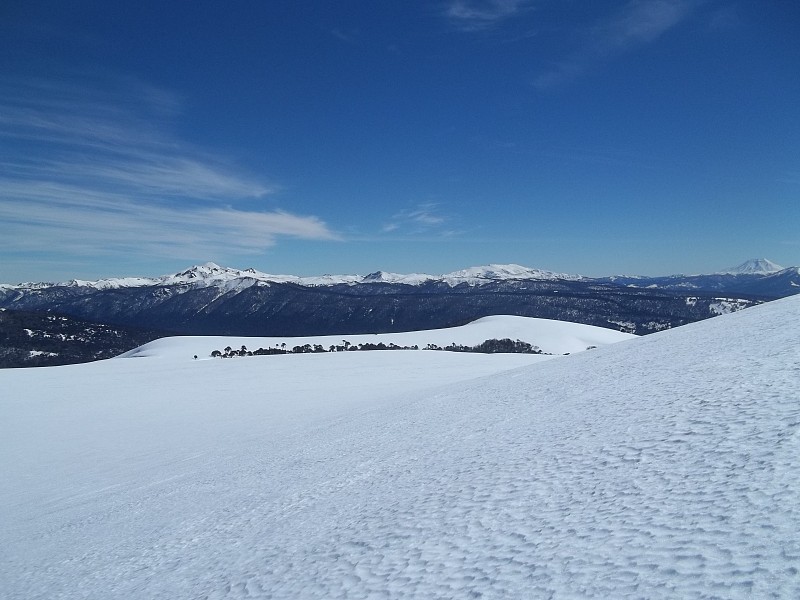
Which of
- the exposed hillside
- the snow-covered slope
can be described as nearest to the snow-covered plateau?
the snow-covered slope

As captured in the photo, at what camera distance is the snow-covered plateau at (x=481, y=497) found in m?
3.51

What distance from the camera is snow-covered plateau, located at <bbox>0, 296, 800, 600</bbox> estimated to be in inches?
138

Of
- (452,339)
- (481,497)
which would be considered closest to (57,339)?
(452,339)

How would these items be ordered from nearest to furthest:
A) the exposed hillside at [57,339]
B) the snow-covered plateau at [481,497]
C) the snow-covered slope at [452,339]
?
the snow-covered plateau at [481,497] < the snow-covered slope at [452,339] < the exposed hillside at [57,339]

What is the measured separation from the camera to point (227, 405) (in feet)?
66.2

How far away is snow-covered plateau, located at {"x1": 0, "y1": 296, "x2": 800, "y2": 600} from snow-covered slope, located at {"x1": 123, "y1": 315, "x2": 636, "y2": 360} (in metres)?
46.0

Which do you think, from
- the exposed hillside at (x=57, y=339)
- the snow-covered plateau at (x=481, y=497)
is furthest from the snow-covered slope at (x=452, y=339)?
the exposed hillside at (x=57, y=339)

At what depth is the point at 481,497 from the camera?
5168mm

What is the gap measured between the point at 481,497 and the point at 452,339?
6441 cm

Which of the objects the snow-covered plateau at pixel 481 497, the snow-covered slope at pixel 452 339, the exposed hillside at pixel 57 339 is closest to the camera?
the snow-covered plateau at pixel 481 497

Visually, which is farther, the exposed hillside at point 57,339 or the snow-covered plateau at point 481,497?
the exposed hillside at point 57,339

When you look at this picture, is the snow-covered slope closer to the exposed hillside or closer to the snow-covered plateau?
the snow-covered plateau

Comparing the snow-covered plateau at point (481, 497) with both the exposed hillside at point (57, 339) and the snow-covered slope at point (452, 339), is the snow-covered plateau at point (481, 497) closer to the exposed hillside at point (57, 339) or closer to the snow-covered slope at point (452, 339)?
the snow-covered slope at point (452, 339)

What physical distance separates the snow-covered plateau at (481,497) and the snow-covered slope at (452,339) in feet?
151
